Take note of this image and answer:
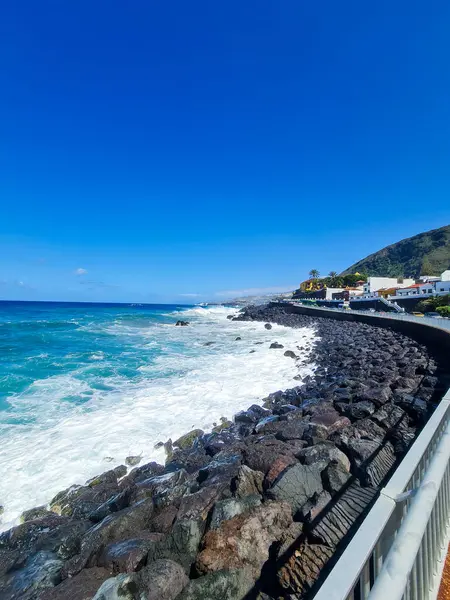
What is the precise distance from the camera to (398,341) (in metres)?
17.2

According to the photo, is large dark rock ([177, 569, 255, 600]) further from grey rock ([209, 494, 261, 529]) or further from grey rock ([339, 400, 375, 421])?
grey rock ([339, 400, 375, 421])

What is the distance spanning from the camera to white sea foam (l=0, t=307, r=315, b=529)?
6281 millimetres

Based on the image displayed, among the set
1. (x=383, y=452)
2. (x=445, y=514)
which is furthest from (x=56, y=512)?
(x=445, y=514)

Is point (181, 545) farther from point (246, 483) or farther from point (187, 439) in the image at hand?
point (187, 439)

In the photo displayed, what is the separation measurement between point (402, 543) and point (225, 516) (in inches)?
107

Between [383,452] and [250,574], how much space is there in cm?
262

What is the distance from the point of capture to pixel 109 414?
893 centimetres

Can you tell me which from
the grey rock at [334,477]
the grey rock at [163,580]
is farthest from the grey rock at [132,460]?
the grey rock at [334,477]

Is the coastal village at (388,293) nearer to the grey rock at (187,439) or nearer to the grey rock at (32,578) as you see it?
the grey rock at (187,439)

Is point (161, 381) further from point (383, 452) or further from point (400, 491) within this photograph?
point (400, 491)

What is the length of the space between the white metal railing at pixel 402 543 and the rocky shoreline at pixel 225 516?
3.42ft

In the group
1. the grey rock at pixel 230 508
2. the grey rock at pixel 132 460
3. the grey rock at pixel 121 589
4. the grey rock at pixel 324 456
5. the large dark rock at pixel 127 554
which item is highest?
the grey rock at pixel 324 456

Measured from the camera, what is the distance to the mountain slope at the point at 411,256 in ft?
350

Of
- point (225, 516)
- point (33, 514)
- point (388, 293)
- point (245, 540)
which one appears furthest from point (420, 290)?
point (33, 514)
